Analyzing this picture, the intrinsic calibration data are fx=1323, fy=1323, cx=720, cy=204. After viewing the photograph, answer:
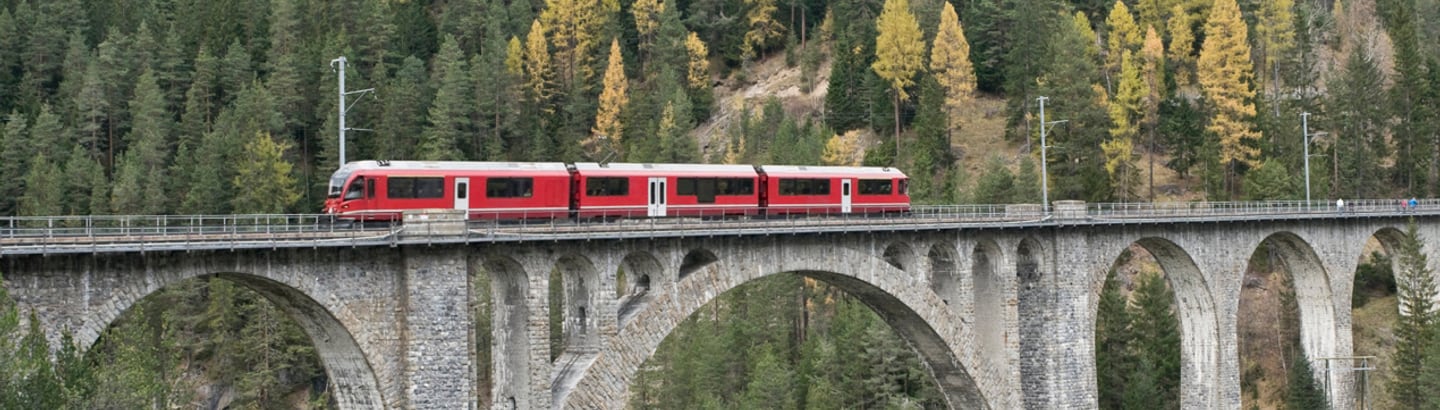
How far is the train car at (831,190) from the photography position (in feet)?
147

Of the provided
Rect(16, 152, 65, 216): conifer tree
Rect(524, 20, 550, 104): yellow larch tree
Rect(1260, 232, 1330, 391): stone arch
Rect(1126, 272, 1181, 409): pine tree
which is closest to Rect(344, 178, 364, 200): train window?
Rect(1260, 232, 1330, 391): stone arch

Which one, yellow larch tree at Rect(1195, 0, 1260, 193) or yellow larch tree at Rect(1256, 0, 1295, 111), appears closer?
yellow larch tree at Rect(1195, 0, 1260, 193)

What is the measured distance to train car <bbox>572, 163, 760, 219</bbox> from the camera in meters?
39.5

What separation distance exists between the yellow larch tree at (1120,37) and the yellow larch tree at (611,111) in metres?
37.1

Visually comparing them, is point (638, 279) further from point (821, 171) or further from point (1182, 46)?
point (1182, 46)

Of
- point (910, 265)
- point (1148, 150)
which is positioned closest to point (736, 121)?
point (1148, 150)

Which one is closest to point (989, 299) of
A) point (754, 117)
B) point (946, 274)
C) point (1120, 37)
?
point (946, 274)

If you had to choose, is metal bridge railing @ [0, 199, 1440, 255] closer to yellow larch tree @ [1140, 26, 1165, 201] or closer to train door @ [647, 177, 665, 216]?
train door @ [647, 177, 665, 216]

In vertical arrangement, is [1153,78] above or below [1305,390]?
above

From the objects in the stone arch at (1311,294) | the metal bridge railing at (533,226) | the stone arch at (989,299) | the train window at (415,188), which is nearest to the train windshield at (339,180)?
the metal bridge railing at (533,226)

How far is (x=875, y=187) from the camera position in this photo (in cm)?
4853

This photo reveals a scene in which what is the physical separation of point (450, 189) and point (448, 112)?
58.0 meters

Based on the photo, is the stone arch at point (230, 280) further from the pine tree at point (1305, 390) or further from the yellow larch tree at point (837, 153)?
the yellow larch tree at point (837, 153)

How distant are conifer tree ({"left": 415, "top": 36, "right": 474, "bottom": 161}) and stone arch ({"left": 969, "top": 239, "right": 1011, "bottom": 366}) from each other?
47.6 meters
